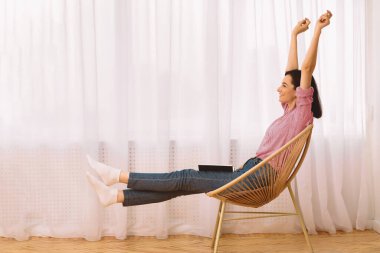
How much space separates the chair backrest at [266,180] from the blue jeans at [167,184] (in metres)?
0.02

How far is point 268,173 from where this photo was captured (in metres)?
2.39

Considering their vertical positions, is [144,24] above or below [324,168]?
above

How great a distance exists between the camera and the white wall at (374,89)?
3166 millimetres

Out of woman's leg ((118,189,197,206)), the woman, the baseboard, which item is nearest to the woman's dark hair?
the woman

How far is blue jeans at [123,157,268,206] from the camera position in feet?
7.84

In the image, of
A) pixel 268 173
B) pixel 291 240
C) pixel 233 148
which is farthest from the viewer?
pixel 233 148

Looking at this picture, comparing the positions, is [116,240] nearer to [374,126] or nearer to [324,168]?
[324,168]

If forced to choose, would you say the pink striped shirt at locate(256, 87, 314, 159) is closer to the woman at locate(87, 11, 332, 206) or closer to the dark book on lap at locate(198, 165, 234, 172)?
the woman at locate(87, 11, 332, 206)

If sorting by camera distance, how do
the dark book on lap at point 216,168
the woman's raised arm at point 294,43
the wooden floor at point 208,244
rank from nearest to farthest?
the dark book on lap at point 216,168 < the woman's raised arm at point 294,43 < the wooden floor at point 208,244

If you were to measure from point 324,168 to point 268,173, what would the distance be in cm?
90

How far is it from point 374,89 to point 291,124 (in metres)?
1.05

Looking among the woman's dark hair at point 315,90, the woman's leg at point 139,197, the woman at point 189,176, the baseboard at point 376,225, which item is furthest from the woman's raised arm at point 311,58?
the baseboard at point 376,225

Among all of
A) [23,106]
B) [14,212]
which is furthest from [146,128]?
[14,212]

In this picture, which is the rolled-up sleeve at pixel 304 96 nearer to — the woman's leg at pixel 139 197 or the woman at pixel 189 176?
the woman at pixel 189 176
